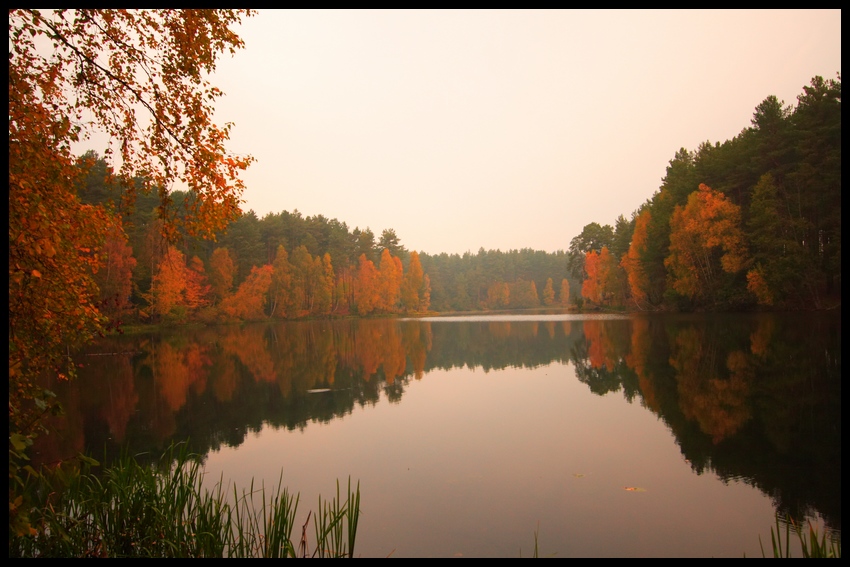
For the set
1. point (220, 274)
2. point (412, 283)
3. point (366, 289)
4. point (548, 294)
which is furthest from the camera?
point (548, 294)

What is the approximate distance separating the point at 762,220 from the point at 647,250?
57.0 ft

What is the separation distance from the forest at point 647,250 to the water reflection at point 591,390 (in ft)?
14.6

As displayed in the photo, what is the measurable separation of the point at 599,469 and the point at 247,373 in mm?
15258

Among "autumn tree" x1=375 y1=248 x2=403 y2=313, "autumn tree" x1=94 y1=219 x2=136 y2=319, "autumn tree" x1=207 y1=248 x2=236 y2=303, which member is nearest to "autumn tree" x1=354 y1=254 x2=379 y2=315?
"autumn tree" x1=375 y1=248 x2=403 y2=313

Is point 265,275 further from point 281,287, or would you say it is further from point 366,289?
point 366,289

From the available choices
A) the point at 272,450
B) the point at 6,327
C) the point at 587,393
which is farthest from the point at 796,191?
the point at 6,327

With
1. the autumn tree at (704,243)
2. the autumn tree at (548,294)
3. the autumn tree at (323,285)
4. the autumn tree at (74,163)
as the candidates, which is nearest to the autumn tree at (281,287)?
the autumn tree at (323,285)

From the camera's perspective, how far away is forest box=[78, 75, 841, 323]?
3303cm

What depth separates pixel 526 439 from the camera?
9.92 m

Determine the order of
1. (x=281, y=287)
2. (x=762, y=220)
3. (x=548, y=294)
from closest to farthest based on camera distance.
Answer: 1. (x=762, y=220)
2. (x=281, y=287)
3. (x=548, y=294)

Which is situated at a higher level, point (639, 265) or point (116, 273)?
point (639, 265)

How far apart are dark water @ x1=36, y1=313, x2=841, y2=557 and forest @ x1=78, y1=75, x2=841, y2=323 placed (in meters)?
4.19

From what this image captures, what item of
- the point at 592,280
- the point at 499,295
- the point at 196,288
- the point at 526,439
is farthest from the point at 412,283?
Result: the point at 526,439
